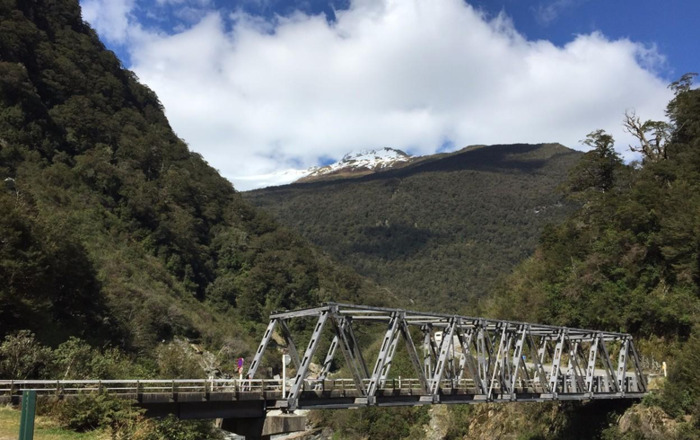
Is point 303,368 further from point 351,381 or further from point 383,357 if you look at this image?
point 351,381

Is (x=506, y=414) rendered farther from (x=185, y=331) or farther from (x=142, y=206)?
(x=142, y=206)

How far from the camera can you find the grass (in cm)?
1673

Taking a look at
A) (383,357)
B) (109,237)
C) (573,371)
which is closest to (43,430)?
(383,357)

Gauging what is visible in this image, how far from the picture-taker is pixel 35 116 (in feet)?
224

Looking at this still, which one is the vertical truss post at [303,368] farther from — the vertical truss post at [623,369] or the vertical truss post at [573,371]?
the vertical truss post at [623,369]

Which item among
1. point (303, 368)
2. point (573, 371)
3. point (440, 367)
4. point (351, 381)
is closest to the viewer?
point (303, 368)

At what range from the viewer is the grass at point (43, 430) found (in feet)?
54.9

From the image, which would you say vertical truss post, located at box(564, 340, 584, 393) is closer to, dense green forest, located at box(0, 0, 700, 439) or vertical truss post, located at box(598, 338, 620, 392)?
vertical truss post, located at box(598, 338, 620, 392)

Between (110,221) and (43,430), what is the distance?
51.1 metres

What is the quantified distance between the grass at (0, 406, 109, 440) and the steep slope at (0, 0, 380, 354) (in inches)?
561

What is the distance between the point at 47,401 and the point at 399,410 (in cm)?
5362

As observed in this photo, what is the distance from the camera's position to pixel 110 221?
214 ft

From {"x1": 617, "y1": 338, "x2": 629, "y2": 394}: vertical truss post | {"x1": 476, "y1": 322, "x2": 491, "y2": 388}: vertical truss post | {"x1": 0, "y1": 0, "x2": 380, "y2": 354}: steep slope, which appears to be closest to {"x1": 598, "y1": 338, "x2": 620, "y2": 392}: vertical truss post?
{"x1": 617, "y1": 338, "x2": 629, "y2": 394}: vertical truss post

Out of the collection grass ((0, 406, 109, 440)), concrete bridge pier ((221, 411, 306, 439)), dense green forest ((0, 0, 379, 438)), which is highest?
dense green forest ((0, 0, 379, 438))
